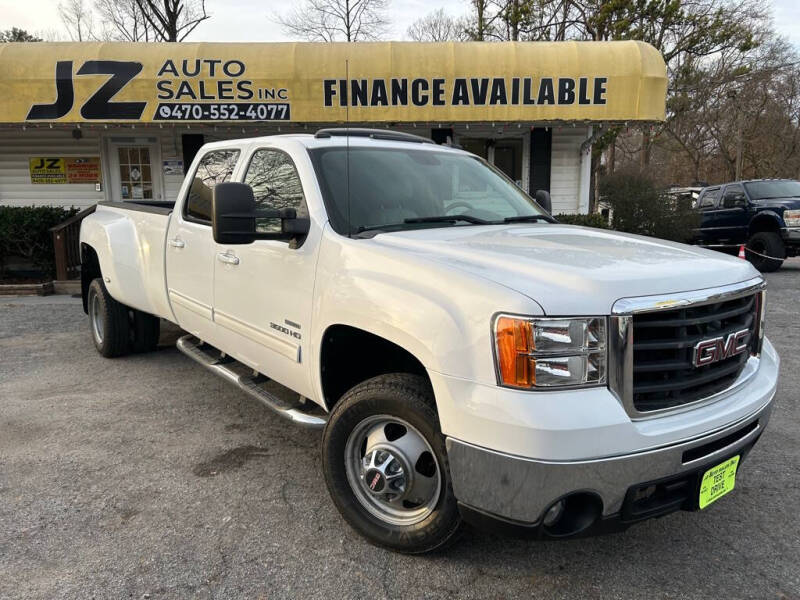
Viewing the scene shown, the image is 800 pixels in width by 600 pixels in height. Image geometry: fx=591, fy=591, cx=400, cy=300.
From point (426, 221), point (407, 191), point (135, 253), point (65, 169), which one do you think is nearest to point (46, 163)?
point (65, 169)

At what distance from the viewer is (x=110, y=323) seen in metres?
5.69

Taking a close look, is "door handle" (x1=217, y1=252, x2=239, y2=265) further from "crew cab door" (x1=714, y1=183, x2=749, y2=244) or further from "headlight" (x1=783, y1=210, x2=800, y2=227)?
"crew cab door" (x1=714, y1=183, x2=749, y2=244)

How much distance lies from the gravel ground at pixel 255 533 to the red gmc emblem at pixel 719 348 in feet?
3.17

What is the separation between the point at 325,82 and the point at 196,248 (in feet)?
25.2

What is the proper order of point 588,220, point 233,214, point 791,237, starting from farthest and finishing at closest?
point 588,220 < point 791,237 < point 233,214

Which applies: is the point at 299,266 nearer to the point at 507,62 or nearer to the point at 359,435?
the point at 359,435

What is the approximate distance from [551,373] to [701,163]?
49184 mm

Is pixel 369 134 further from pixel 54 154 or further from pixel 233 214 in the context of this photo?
pixel 54 154

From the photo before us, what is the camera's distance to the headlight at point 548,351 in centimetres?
204

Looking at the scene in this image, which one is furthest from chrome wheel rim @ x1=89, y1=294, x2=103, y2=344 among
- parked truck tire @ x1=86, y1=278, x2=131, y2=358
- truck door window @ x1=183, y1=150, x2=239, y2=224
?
truck door window @ x1=183, y1=150, x2=239, y2=224

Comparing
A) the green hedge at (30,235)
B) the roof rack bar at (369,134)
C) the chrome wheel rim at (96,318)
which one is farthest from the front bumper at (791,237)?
the green hedge at (30,235)

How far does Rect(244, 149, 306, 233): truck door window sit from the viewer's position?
11.0 feet

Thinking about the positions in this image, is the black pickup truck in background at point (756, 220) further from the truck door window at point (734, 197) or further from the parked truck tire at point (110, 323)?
the parked truck tire at point (110, 323)

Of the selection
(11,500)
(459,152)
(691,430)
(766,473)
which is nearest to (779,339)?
(766,473)
